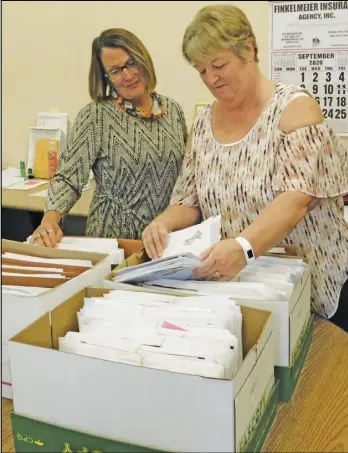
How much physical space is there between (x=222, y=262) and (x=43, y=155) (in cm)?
268

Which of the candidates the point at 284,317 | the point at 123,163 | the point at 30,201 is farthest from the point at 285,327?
the point at 30,201

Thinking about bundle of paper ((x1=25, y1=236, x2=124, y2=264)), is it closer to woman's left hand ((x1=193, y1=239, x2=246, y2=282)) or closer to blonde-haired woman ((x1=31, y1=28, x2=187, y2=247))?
woman's left hand ((x1=193, y1=239, x2=246, y2=282))

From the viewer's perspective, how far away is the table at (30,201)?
2955 mm

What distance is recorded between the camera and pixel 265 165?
146 centimetres

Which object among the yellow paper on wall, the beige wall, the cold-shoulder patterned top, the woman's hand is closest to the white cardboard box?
the cold-shoulder patterned top

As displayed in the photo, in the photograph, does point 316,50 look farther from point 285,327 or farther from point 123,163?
point 285,327

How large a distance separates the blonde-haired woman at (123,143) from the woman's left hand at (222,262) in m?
0.72

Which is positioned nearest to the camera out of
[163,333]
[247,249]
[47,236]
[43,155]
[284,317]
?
[163,333]

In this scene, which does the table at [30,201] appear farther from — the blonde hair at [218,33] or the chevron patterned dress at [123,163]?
the blonde hair at [218,33]

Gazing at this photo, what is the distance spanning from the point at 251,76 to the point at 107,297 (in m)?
0.75

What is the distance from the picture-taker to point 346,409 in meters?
1.09

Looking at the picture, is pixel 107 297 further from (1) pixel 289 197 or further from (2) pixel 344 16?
(2) pixel 344 16

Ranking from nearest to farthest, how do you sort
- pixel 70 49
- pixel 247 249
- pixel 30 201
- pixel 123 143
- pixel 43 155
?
pixel 247 249 < pixel 123 143 < pixel 30 201 < pixel 70 49 < pixel 43 155

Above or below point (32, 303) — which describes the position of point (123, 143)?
above
